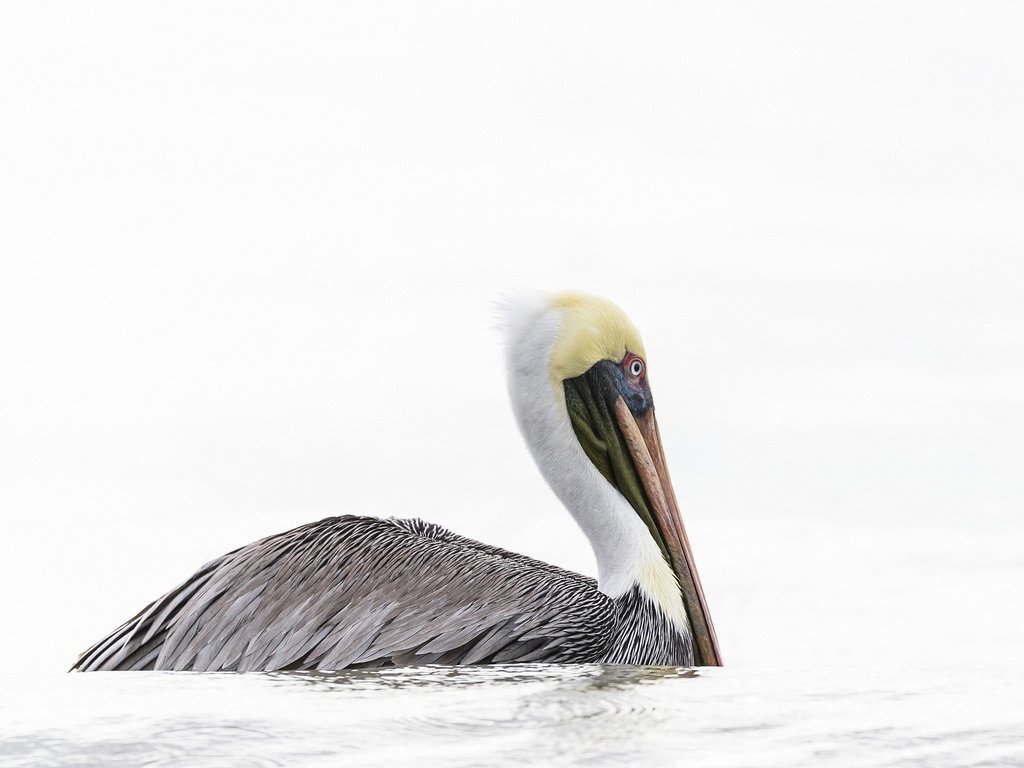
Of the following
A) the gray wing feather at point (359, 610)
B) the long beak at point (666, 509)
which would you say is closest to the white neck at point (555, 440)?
the long beak at point (666, 509)

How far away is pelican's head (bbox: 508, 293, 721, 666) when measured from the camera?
6023mm

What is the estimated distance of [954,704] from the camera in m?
2.91

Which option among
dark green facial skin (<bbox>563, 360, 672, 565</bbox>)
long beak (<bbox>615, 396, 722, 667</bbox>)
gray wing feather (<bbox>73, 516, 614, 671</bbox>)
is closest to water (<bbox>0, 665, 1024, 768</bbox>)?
gray wing feather (<bbox>73, 516, 614, 671</bbox>)

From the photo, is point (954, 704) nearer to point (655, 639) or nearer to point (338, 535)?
point (655, 639)

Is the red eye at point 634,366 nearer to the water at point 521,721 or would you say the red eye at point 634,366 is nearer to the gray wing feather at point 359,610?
the gray wing feather at point 359,610

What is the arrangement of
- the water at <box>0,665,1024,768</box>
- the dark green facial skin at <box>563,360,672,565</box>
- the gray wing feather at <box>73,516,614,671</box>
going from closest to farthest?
1. the water at <box>0,665,1024,768</box>
2. the gray wing feather at <box>73,516,614,671</box>
3. the dark green facial skin at <box>563,360,672,565</box>

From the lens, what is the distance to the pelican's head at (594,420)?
602 cm

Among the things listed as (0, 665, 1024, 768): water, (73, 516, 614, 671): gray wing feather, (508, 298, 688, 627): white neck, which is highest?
(508, 298, 688, 627): white neck

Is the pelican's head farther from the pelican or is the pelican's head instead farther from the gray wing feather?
the gray wing feather

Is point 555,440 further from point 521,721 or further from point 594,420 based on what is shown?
point 521,721

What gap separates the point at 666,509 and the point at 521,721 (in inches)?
148

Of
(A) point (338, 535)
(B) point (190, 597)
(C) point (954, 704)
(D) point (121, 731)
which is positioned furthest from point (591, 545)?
(D) point (121, 731)

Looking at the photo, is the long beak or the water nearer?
the water

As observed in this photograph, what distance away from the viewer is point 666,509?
6.28 metres
